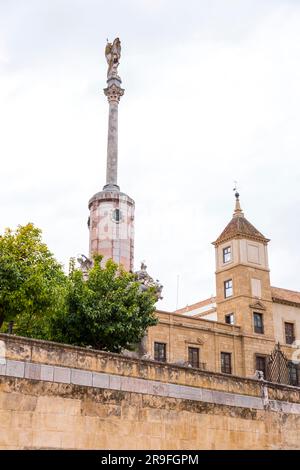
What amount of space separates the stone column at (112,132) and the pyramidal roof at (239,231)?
16.4 metres

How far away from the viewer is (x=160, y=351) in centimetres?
4394

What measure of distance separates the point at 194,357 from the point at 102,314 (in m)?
20.3

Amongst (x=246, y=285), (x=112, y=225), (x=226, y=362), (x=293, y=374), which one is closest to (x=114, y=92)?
(x=112, y=225)

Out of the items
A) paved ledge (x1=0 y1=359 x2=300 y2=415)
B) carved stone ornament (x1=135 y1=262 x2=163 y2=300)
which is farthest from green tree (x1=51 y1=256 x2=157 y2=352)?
paved ledge (x1=0 y1=359 x2=300 y2=415)

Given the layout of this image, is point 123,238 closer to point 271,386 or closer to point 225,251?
point 271,386

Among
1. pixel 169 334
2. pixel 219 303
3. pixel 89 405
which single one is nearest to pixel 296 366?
pixel 219 303

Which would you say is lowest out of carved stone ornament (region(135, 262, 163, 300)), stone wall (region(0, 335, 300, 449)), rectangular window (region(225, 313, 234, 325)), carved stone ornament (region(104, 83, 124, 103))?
stone wall (region(0, 335, 300, 449))

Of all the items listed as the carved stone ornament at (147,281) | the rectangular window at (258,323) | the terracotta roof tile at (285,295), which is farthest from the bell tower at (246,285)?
the carved stone ornament at (147,281)

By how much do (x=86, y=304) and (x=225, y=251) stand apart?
88.1ft

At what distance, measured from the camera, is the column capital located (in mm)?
39500

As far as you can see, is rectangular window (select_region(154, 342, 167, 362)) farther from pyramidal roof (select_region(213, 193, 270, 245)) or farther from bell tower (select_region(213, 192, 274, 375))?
pyramidal roof (select_region(213, 193, 270, 245))

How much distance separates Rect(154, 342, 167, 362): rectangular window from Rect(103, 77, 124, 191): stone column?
13.0 meters

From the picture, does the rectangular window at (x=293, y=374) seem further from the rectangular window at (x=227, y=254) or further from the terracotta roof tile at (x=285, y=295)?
the rectangular window at (x=227, y=254)

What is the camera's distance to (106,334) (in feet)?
86.6
